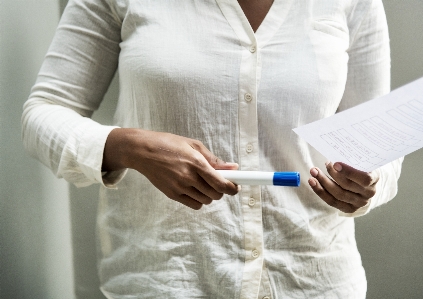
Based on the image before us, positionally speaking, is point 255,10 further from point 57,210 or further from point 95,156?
point 57,210

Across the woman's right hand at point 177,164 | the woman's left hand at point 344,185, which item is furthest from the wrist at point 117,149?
the woman's left hand at point 344,185

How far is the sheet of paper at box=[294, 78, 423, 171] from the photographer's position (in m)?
0.52

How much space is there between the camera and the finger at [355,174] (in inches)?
22.8

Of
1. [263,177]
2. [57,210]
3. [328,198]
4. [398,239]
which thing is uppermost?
[263,177]

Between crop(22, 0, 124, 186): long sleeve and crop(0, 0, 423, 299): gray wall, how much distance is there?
14 cm

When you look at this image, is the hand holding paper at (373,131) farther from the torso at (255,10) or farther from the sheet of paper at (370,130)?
the torso at (255,10)

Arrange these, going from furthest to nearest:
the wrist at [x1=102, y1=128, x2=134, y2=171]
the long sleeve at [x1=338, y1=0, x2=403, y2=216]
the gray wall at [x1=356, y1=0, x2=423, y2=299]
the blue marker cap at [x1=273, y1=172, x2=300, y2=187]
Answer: the gray wall at [x1=356, y1=0, x2=423, y2=299] → the long sleeve at [x1=338, y1=0, x2=403, y2=216] → the wrist at [x1=102, y1=128, x2=134, y2=171] → the blue marker cap at [x1=273, y1=172, x2=300, y2=187]

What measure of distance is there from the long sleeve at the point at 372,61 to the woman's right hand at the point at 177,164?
309mm

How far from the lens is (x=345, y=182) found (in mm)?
603

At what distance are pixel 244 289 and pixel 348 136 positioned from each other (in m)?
0.24

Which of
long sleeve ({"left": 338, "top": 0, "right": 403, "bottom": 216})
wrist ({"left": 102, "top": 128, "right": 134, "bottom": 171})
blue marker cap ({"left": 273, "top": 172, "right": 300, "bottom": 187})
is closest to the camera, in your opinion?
blue marker cap ({"left": 273, "top": 172, "right": 300, "bottom": 187})

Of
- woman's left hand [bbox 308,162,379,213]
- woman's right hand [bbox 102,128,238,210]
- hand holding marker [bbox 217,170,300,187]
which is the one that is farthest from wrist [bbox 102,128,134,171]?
woman's left hand [bbox 308,162,379,213]

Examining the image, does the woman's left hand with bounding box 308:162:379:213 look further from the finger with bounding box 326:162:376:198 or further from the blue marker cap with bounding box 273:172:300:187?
the blue marker cap with bounding box 273:172:300:187

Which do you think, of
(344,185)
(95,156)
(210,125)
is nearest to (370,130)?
(344,185)
